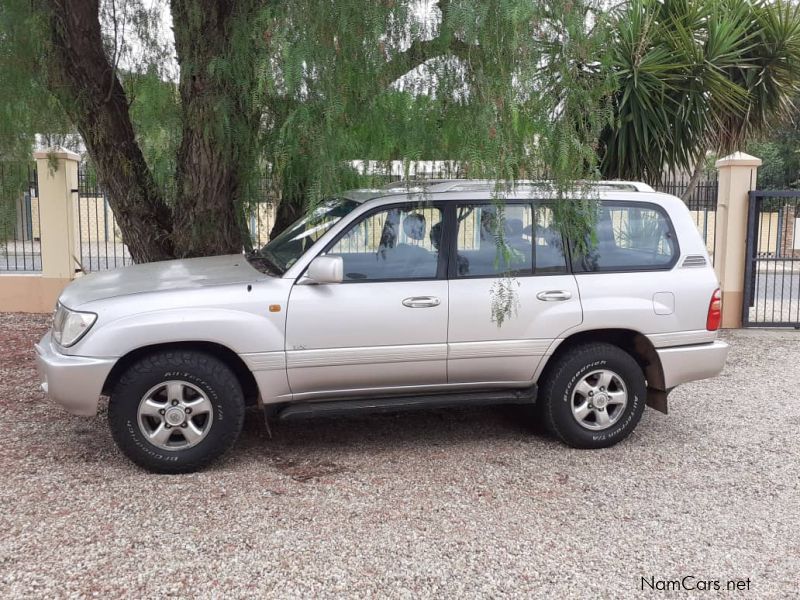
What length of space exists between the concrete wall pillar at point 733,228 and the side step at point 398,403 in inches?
249

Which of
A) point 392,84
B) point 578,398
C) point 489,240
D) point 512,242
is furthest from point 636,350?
point 392,84

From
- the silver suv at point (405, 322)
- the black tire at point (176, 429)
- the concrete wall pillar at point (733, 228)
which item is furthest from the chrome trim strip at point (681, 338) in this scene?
the concrete wall pillar at point (733, 228)

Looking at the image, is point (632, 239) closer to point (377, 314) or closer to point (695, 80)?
point (377, 314)

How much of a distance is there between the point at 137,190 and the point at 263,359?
2799 millimetres

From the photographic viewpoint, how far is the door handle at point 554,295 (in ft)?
18.1

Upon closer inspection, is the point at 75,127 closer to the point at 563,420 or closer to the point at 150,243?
the point at 150,243

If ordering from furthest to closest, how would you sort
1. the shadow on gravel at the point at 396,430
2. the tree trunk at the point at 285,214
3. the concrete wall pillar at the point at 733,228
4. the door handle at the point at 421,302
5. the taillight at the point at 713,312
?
1. the concrete wall pillar at the point at 733,228
2. the tree trunk at the point at 285,214
3. the shadow on gravel at the point at 396,430
4. the taillight at the point at 713,312
5. the door handle at the point at 421,302

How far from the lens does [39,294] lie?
1109 cm

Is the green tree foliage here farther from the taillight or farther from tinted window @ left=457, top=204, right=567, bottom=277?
the taillight

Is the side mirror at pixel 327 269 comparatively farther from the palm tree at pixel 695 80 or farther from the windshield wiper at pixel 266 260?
the palm tree at pixel 695 80

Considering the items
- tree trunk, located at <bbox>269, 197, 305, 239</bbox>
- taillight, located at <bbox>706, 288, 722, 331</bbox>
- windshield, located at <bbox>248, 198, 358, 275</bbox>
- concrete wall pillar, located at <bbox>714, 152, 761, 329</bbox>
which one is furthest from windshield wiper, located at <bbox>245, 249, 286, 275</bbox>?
concrete wall pillar, located at <bbox>714, 152, 761, 329</bbox>

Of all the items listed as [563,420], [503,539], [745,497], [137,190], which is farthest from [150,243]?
[745,497]

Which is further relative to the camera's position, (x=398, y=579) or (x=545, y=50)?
(x=545, y=50)

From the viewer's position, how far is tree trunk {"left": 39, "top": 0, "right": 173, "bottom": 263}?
6.36 m
